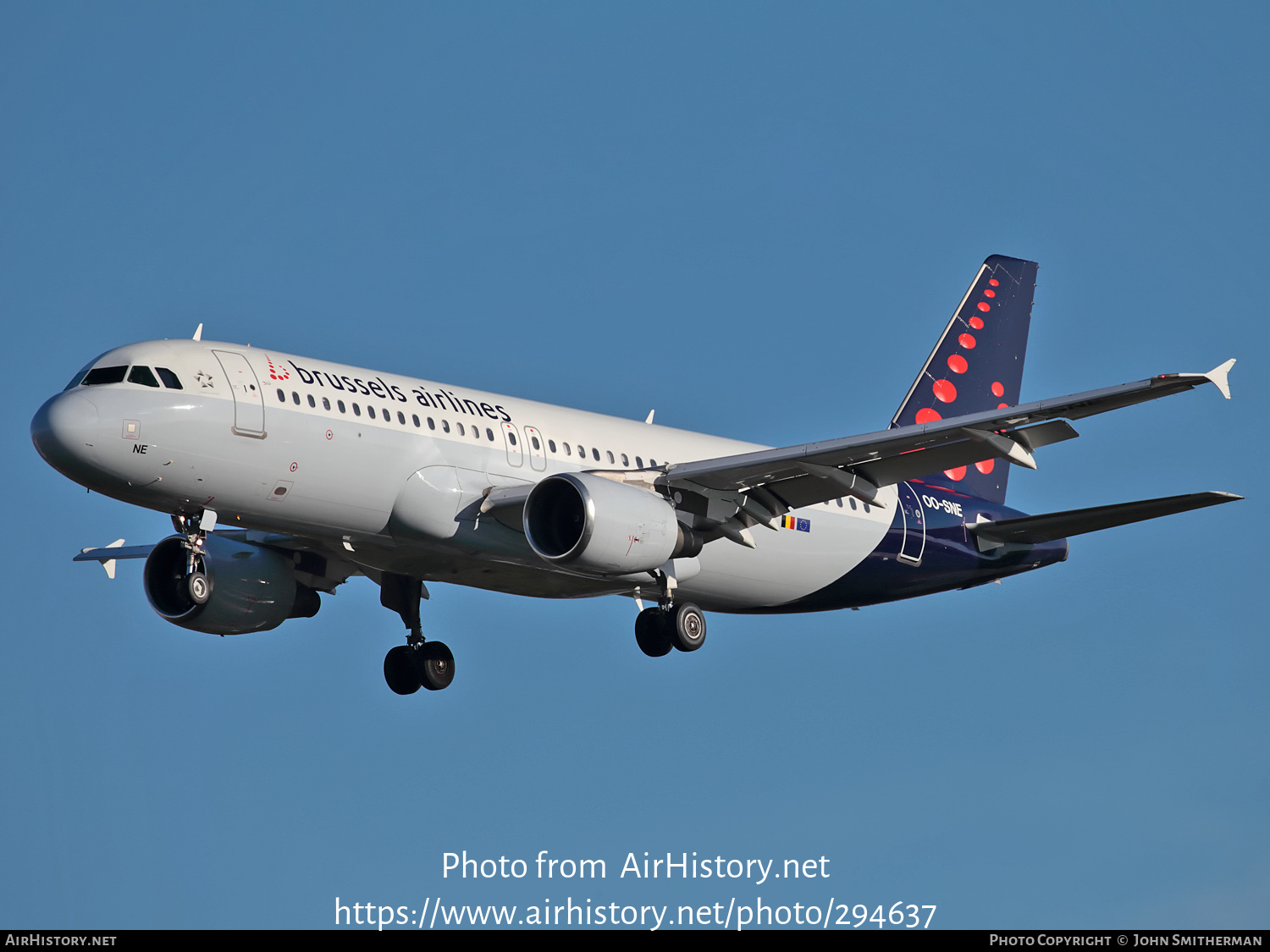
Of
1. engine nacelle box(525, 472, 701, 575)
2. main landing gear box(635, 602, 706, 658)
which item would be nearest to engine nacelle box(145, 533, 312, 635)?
engine nacelle box(525, 472, 701, 575)

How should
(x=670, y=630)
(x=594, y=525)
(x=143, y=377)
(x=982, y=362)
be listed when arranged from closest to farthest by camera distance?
1. (x=143, y=377)
2. (x=594, y=525)
3. (x=670, y=630)
4. (x=982, y=362)

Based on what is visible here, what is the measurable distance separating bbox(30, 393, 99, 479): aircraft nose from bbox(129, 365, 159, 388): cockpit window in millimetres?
876

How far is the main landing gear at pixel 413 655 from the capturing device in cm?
3928

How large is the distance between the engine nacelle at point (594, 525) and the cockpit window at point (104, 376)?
775cm

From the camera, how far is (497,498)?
34500 millimetres

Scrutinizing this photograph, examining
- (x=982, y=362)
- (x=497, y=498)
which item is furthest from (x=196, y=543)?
(x=982, y=362)

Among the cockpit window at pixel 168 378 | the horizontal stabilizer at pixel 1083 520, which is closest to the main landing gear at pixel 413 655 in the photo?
the cockpit window at pixel 168 378

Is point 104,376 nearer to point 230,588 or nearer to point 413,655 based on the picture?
point 230,588

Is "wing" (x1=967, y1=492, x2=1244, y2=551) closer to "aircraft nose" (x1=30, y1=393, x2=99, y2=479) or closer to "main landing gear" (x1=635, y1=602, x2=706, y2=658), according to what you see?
"main landing gear" (x1=635, y1=602, x2=706, y2=658)

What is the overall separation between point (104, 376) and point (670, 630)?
41.3ft

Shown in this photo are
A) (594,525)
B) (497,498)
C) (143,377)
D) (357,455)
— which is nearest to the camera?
(143,377)

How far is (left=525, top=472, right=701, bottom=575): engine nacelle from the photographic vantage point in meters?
33.8

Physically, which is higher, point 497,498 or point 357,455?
point 497,498
